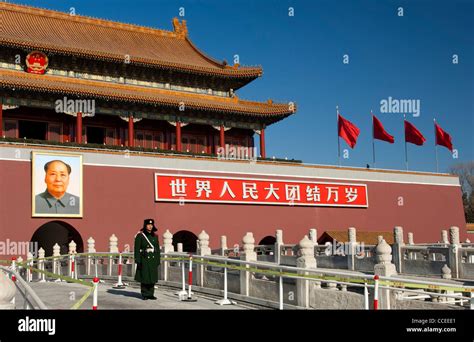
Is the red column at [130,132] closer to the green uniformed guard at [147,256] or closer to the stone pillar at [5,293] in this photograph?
the green uniformed guard at [147,256]

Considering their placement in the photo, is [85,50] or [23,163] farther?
[85,50]

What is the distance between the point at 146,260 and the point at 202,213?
56.1 ft

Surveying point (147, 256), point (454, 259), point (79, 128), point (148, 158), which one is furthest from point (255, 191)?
point (147, 256)

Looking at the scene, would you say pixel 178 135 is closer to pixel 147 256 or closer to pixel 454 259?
pixel 454 259

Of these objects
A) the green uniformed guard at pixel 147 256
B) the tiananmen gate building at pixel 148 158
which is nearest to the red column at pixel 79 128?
the tiananmen gate building at pixel 148 158

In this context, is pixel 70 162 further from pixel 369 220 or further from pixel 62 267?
pixel 369 220

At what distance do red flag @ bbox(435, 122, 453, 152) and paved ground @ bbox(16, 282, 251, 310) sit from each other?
24461 mm

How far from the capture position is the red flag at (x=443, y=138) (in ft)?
119

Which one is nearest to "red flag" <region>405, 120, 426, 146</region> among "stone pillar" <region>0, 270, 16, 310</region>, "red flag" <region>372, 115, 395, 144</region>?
"red flag" <region>372, 115, 395, 144</region>

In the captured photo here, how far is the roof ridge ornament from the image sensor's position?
130 ft

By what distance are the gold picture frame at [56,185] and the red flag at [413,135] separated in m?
18.2
